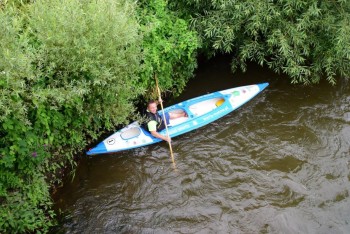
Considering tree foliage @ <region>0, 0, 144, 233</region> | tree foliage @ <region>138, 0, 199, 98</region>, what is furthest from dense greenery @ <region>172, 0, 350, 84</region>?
tree foliage @ <region>0, 0, 144, 233</region>

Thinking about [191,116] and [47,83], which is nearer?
[47,83]

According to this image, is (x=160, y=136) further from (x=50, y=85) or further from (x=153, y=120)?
(x=50, y=85)

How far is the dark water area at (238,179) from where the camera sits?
588 centimetres

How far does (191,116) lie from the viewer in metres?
7.80

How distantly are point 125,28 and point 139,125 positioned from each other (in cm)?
256

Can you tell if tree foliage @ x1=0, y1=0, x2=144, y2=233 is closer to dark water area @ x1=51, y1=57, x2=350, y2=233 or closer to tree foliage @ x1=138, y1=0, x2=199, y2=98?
tree foliage @ x1=138, y1=0, x2=199, y2=98

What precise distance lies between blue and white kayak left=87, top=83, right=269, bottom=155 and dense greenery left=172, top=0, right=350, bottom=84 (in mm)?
1018

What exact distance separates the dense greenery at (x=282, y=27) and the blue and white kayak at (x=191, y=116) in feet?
3.34

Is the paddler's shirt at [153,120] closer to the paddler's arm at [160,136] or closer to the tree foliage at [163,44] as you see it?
the paddler's arm at [160,136]

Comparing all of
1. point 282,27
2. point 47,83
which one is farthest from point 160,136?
point 282,27

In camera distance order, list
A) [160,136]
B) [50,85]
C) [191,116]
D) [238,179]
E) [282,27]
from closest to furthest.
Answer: [50,85], [238,179], [282,27], [160,136], [191,116]

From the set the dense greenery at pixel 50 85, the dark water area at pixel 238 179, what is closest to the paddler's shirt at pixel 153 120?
the dark water area at pixel 238 179

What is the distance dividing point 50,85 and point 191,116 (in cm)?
357

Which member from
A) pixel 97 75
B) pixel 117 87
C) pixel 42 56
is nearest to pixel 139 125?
pixel 117 87
